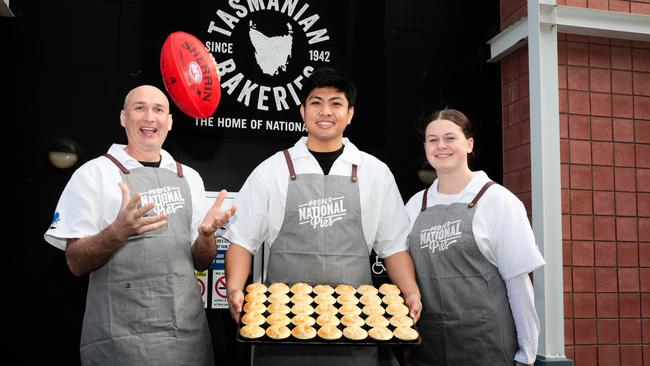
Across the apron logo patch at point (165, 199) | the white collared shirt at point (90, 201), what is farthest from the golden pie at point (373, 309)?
the white collared shirt at point (90, 201)

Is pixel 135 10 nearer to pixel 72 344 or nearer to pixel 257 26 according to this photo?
pixel 257 26

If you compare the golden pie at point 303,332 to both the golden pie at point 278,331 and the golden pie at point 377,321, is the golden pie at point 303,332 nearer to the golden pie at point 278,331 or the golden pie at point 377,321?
the golden pie at point 278,331

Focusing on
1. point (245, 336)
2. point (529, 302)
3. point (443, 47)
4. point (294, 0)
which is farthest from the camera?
point (443, 47)

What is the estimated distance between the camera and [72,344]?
3670 mm

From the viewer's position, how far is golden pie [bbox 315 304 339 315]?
209 cm

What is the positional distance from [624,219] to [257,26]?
115 inches

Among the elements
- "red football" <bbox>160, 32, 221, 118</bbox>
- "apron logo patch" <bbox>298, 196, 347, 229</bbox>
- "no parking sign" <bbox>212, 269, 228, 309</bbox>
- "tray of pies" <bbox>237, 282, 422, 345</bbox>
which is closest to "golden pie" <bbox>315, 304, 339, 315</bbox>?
"tray of pies" <bbox>237, 282, 422, 345</bbox>

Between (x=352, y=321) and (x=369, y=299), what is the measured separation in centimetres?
17

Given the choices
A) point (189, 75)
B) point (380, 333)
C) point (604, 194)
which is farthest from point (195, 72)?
point (604, 194)

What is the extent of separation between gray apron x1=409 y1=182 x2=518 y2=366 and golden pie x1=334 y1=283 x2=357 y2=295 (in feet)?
1.04

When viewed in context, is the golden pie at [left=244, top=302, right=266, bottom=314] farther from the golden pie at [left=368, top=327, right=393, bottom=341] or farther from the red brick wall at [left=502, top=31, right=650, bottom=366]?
the red brick wall at [left=502, top=31, right=650, bottom=366]

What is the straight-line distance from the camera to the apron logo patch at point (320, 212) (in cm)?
231

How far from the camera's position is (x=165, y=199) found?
232cm

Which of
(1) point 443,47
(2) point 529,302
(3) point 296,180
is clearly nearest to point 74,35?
(3) point 296,180
